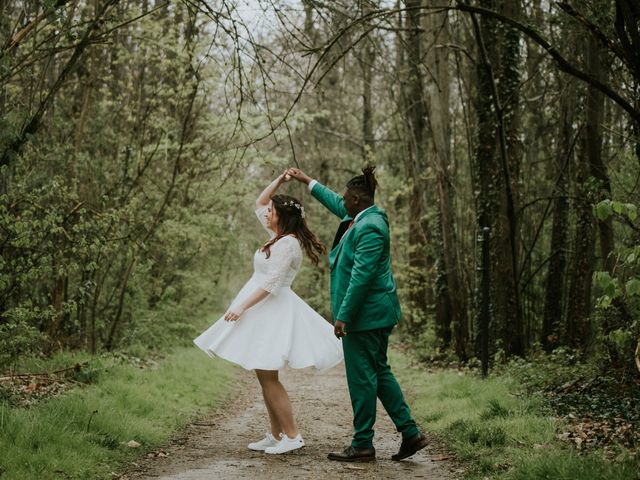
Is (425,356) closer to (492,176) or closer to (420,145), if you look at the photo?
(492,176)

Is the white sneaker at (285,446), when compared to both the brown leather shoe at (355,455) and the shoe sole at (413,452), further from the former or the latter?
the shoe sole at (413,452)

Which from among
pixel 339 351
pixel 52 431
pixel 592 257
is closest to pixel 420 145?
pixel 592 257

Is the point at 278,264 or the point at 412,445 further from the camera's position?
the point at 278,264

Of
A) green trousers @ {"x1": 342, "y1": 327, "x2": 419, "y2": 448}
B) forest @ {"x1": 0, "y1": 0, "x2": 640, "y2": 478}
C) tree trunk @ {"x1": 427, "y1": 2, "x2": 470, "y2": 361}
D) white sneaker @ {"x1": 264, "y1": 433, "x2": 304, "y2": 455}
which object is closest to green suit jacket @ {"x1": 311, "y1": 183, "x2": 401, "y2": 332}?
green trousers @ {"x1": 342, "y1": 327, "x2": 419, "y2": 448}

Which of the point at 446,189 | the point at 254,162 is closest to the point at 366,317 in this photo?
the point at 446,189

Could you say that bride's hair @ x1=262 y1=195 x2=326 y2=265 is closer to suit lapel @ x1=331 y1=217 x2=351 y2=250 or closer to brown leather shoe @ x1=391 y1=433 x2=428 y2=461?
suit lapel @ x1=331 y1=217 x2=351 y2=250

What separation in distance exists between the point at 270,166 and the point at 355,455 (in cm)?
646

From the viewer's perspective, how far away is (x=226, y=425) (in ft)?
24.3

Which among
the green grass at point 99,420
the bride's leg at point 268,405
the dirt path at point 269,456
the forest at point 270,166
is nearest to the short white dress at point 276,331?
the bride's leg at point 268,405

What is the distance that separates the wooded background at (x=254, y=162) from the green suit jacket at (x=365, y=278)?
2.09 metres

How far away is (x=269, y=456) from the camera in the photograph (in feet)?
18.6

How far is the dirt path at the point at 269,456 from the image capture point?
5098 mm

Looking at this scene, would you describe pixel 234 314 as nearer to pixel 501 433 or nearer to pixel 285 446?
pixel 285 446

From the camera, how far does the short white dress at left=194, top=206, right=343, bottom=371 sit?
563 centimetres
